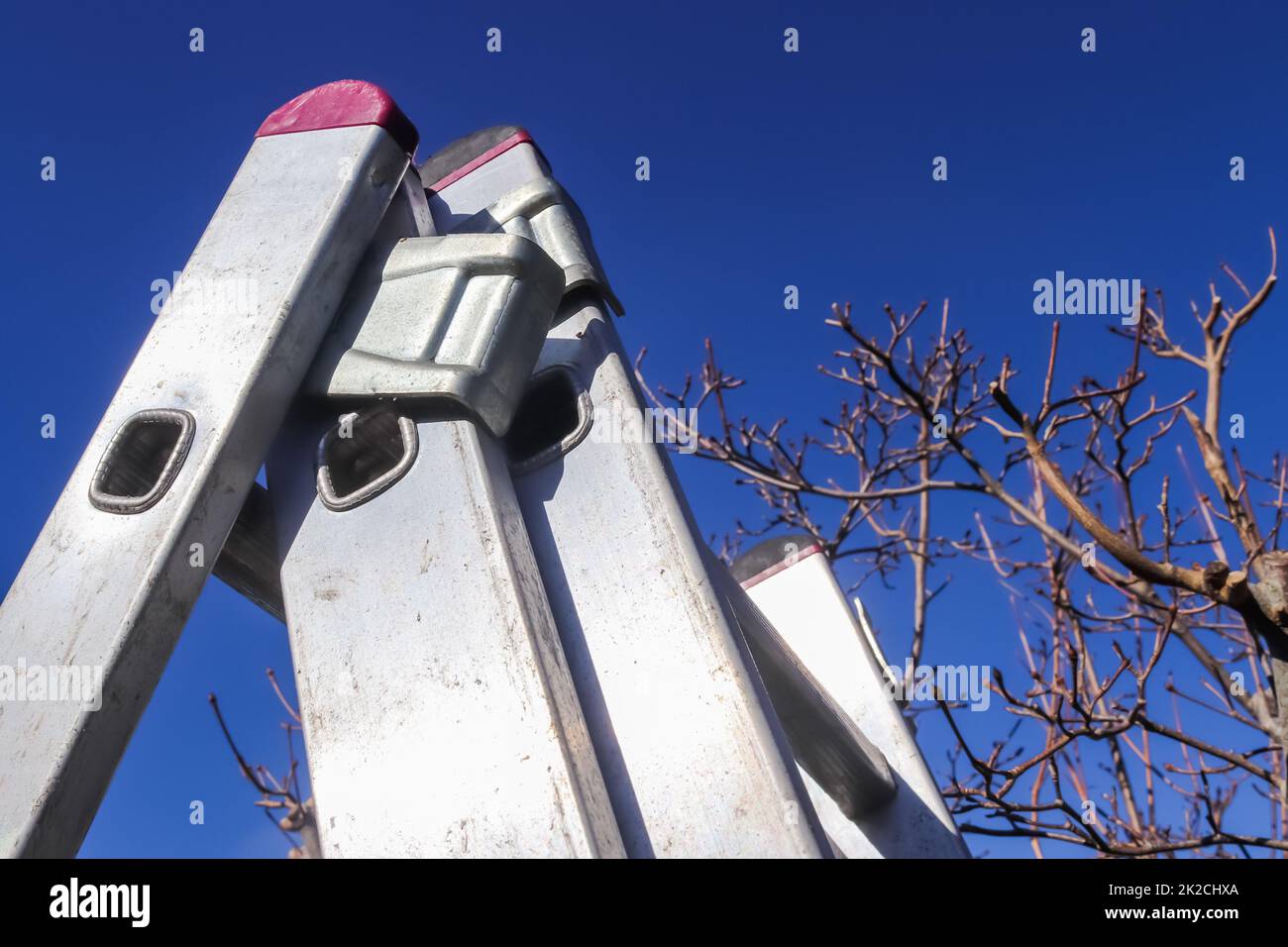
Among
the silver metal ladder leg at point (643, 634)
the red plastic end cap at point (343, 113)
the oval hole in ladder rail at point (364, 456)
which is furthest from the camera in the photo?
the red plastic end cap at point (343, 113)

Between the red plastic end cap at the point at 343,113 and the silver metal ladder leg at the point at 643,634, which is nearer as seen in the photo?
the silver metal ladder leg at the point at 643,634

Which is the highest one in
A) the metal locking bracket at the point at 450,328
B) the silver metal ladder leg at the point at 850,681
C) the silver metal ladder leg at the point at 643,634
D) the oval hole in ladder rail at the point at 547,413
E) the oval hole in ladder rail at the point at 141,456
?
the metal locking bracket at the point at 450,328

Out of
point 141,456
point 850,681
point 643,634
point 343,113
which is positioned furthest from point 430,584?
point 850,681

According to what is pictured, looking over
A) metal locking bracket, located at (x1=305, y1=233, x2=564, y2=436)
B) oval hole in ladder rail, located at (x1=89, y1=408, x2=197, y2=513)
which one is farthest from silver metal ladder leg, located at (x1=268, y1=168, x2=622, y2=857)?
oval hole in ladder rail, located at (x1=89, y1=408, x2=197, y2=513)

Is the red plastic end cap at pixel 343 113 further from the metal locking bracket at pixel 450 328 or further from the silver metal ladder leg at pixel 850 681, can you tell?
the silver metal ladder leg at pixel 850 681

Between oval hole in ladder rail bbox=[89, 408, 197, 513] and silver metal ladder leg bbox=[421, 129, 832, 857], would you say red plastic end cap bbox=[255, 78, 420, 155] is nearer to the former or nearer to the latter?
silver metal ladder leg bbox=[421, 129, 832, 857]

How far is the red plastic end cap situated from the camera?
1.50 metres

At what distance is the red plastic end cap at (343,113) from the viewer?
150cm

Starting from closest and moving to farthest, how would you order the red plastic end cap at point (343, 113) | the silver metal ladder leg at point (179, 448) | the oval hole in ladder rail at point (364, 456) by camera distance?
the silver metal ladder leg at point (179, 448), the oval hole in ladder rail at point (364, 456), the red plastic end cap at point (343, 113)

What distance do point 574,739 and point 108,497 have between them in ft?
1.93

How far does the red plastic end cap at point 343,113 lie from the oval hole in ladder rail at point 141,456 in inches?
21.0

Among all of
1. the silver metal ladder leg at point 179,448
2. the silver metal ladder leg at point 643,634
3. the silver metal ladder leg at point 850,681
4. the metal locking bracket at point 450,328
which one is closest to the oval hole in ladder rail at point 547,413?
the silver metal ladder leg at point 643,634

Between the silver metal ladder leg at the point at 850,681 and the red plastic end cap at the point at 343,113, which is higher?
the red plastic end cap at the point at 343,113
